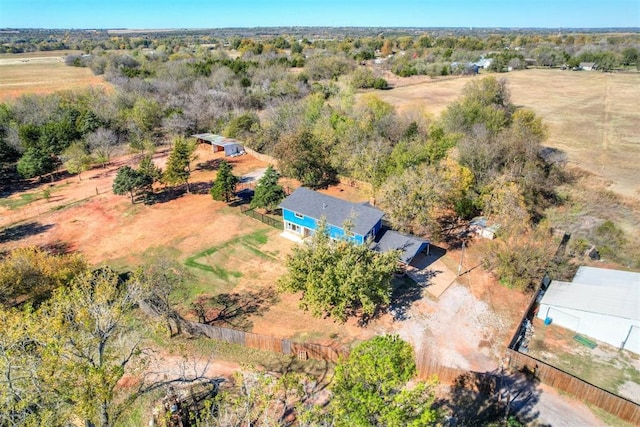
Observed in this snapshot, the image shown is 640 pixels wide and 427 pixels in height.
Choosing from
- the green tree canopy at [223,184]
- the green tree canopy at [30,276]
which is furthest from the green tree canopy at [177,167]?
the green tree canopy at [30,276]

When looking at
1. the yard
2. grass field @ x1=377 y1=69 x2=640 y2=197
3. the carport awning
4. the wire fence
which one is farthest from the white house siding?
the wire fence

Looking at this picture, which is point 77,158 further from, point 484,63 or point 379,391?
point 484,63

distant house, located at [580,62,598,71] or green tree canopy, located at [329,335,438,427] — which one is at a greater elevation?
distant house, located at [580,62,598,71]

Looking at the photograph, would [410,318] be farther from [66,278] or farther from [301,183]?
[301,183]

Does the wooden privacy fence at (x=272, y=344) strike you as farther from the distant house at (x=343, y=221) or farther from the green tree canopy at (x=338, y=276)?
the distant house at (x=343, y=221)

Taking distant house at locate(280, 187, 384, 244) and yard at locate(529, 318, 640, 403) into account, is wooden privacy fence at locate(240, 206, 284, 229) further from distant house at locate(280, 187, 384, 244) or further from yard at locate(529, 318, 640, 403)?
yard at locate(529, 318, 640, 403)

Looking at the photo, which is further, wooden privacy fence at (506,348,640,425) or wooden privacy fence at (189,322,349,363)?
wooden privacy fence at (189,322,349,363)
